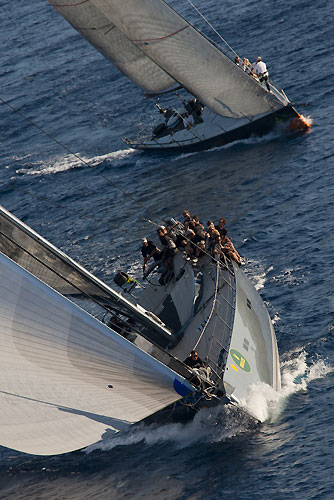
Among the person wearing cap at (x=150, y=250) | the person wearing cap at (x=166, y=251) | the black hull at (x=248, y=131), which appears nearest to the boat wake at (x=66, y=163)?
the black hull at (x=248, y=131)

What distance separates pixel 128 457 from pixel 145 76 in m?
28.2

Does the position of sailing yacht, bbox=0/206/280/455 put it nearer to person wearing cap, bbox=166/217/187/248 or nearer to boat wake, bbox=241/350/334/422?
boat wake, bbox=241/350/334/422

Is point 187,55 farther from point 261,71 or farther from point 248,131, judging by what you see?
point 248,131

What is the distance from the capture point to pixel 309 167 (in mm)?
38438

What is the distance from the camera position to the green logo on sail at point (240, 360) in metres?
23.9

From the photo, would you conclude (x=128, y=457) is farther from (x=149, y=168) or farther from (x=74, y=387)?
(x=149, y=168)

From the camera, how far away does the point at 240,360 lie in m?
24.0

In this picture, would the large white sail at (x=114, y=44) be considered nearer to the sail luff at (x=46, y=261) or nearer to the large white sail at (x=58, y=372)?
the sail luff at (x=46, y=261)

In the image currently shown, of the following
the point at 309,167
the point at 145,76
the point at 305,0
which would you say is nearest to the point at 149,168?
the point at 145,76

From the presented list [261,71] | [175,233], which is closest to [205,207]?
[261,71]

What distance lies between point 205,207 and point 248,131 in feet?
23.3

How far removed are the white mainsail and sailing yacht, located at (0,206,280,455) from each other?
20671mm

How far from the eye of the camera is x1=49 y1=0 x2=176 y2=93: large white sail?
4331 centimetres

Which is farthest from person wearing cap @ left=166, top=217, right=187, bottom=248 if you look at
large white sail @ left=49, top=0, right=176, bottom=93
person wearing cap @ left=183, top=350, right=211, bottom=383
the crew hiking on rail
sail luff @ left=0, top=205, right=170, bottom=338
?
large white sail @ left=49, top=0, right=176, bottom=93
